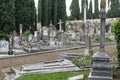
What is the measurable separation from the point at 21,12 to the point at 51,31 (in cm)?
813

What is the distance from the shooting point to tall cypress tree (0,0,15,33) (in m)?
46.7

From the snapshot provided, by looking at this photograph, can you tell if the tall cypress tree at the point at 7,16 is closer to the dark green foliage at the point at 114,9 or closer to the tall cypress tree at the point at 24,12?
the tall cypress tree at the point at 24,12

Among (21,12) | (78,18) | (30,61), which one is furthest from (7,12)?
(78,18)

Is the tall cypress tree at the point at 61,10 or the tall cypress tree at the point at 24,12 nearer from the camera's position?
the tall cypress tree at the point at 24,12

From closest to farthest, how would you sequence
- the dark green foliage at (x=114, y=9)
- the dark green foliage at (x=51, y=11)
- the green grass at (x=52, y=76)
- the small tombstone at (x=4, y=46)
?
the green grass at (x=52, y=76), the small tombstone at (x=4, y=46), the dark green foliage at (x=51, y=11), the dark green foliage at (x=114, y=9)

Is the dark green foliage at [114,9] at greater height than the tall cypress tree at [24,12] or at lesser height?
greater

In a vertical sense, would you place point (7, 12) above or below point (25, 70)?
above

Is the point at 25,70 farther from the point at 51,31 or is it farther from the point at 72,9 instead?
the point at 72,9

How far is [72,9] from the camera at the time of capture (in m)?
84.2

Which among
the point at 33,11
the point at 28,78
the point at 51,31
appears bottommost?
the point at 28,78

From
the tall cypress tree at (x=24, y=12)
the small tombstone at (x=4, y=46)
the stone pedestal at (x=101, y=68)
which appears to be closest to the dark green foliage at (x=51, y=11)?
the tall cypress tree at (x=24, y=12)

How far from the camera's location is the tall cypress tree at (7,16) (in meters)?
46.7

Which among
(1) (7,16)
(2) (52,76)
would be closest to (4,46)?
(2) (52,76)

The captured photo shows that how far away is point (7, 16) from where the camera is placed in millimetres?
46812
